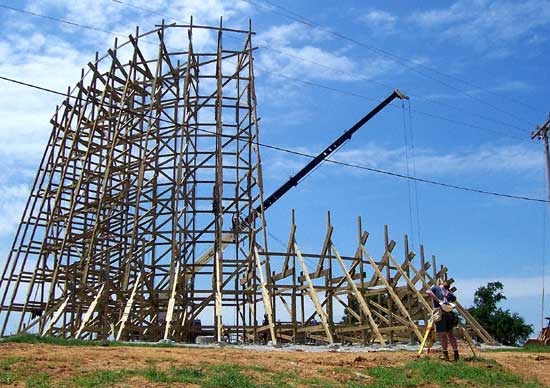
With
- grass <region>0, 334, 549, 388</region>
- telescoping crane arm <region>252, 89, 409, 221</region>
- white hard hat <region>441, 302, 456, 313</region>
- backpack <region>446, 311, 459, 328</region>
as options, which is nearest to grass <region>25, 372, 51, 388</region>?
grass <region>0, 334, 549, 388</region>

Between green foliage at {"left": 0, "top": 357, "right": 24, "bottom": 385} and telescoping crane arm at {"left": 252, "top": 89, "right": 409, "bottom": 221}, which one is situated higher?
telescoping crane arm at {"left": 252, "top": 89, "right": 409, "bottom": 221}

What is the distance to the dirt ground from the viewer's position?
12195 mm

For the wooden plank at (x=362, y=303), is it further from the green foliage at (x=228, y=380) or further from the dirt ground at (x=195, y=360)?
the green foliage at (x=228, y=380)

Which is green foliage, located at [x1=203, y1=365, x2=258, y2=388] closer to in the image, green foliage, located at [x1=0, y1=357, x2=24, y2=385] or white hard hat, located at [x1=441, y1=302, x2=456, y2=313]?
green foliage, located at [x1=0, y1=357, x2=24, y2=385]

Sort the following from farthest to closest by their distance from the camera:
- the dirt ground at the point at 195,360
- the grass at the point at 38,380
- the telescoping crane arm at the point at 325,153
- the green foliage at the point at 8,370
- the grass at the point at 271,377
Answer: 1. the telescoping crane arm at the point at 325,153
2. the dirt ground at the point at 195,360
3. the grass at the point at 271,377
4. the green foliage at the point at 8,370
5. the grass at the point at 38,380

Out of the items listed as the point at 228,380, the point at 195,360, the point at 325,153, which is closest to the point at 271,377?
the point at 228,380

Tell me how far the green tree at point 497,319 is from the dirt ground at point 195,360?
3713cm

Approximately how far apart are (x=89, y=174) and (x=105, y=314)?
6292 mm

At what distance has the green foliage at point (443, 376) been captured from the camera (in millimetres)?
12086

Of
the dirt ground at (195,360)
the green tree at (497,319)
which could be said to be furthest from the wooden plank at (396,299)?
the green tree at (497,319)

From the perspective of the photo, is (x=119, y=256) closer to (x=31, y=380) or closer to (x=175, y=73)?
(x=175, y=73)

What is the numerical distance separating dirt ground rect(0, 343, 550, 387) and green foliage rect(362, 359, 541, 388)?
62 cm

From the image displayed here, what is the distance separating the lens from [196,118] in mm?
→ 27203

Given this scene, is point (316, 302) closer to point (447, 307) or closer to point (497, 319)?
point (447, 307)
